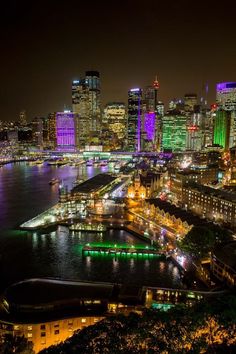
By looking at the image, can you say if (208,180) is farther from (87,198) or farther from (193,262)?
(193,262)

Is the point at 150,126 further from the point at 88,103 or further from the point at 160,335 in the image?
the point at 160,335

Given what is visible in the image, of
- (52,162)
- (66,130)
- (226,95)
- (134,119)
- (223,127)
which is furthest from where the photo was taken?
(134,119)

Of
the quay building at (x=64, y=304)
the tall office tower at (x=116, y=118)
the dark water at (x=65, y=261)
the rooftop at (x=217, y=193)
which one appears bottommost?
the dark water at (x=65, y=261)

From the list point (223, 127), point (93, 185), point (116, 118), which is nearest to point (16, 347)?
point (93, 185)

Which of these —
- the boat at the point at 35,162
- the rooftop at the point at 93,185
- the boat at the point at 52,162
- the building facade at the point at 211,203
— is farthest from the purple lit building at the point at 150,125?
the building facade at the point at 211,203

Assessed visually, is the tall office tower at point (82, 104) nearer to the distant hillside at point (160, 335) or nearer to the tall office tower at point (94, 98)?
the tall office tower at point (94, 98)

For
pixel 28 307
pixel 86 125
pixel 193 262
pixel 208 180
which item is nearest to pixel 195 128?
pixel 86 125
